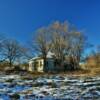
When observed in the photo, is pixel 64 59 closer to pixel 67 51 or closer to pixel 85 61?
pixel 67 51

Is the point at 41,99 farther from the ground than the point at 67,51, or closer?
closer

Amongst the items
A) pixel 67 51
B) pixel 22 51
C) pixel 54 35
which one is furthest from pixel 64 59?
pixel 22 51

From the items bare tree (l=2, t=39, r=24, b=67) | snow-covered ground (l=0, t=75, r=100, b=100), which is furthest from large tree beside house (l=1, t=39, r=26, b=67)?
snow-covered ground (l=0, t=75, r=100, b=100)

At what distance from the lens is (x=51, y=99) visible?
38.7 feet

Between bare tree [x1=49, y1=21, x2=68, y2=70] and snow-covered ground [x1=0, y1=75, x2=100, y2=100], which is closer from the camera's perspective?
snow-covered ground [x1=0, y1=75, x2=100, y2=100]

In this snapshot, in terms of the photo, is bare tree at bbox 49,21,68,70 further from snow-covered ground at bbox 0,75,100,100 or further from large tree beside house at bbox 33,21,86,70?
snow-covered ground at bbox 0,75,100,100

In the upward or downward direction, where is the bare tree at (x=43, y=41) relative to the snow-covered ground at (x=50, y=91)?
upward

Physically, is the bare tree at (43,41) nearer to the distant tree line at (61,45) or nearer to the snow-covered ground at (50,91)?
the distant tree line at (61,45)

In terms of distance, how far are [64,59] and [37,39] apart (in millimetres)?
7928

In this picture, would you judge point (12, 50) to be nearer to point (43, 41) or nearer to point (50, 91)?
point (43, 41)

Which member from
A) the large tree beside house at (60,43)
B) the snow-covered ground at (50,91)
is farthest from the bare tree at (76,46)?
the snow-covered ground at (50,91)

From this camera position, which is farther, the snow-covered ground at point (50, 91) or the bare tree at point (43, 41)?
the bare tree at point (43, 41)

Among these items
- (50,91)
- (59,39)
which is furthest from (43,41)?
(50,91)

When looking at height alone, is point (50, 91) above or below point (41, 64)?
below
